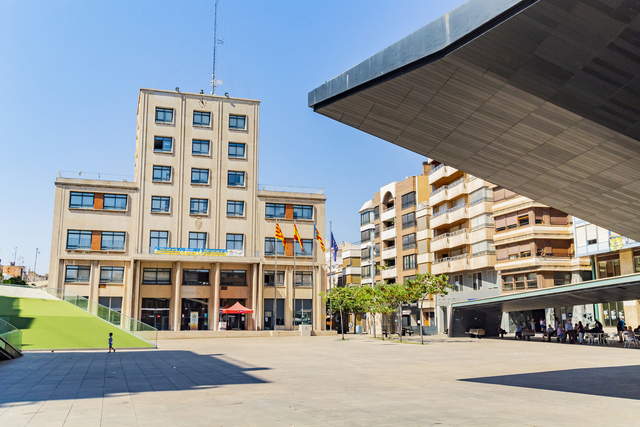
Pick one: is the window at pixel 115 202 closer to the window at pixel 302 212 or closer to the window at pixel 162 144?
the window at pixel 162 144

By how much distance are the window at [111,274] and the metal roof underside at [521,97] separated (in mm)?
50738

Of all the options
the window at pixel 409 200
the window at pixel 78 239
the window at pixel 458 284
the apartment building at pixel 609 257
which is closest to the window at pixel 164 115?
the window at pixel 78 239

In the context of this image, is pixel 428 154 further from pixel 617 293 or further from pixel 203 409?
pixel 617 293

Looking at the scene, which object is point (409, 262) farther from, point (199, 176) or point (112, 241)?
point (112, 241)

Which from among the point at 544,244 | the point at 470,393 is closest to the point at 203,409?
the point at 470,393

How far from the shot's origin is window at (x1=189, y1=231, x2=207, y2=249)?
61.9 metres

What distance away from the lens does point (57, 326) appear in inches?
1512

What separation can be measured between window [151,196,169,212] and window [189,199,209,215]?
2895 millimetres

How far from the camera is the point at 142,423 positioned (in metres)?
10.2

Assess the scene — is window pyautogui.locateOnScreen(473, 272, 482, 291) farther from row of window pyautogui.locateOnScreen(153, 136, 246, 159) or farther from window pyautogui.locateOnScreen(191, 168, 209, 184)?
window pyautogui.locateOnScreen(191, 168, 209, 184)

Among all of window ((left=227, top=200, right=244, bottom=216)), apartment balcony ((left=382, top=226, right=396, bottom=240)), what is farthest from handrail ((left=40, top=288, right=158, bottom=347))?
apartment balcony ((left=382, top=226, right=396, bottom=240))

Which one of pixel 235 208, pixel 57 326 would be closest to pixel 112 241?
pixel 235 208

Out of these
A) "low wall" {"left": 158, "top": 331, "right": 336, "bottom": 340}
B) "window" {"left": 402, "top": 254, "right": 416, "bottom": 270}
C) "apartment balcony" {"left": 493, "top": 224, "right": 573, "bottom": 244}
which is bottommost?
"low wall" {"left": 158, "top": 331, "right": 336, "bottom": 340}

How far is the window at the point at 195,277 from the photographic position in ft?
202
